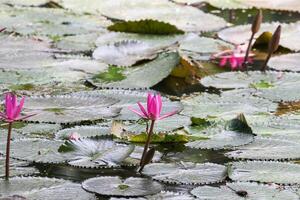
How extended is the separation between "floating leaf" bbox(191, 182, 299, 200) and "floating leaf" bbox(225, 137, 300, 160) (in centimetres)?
19

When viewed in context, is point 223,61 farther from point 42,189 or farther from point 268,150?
point 42,189

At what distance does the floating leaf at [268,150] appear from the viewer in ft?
6.36

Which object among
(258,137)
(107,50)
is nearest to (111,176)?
(258,137)

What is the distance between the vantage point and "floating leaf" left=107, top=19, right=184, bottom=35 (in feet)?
10.2

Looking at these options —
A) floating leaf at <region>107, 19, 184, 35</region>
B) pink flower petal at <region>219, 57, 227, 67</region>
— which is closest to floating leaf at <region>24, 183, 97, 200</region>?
pink flower petal at <region>219, 57, 227, 67</region>

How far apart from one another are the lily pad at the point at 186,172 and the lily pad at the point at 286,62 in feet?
3.19

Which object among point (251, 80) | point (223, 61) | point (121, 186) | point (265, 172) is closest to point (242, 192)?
point (265, 172)

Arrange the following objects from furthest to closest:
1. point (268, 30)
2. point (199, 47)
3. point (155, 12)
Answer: point (155, 12) < point (268, 30) < point (199, 47)

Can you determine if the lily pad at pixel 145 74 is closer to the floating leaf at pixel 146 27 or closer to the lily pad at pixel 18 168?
the floating leaf at pixel 146 27

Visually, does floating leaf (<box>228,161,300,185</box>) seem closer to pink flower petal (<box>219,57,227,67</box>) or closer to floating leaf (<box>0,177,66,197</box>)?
floating leaf (<box>0,177,66,197</box>)

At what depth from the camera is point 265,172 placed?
184 cm

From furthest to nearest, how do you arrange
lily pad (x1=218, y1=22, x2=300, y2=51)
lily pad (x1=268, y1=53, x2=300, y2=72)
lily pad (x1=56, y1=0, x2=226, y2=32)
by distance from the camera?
lily pad (x1=56, y1=0, x2=226, y2=32), lily pad (x1=218, y1=22, x2=300, y2=51), lily pad (x1=268, y1=53, x2=300, y2=72)

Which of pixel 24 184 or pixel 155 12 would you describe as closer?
A: pixel 24 184

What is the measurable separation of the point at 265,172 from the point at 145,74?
2.82ft
